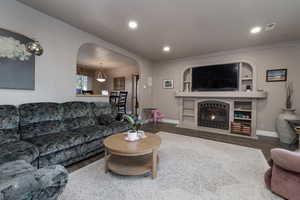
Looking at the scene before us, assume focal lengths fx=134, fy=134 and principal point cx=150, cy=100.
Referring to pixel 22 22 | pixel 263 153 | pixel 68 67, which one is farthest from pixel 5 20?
pixel 263 153

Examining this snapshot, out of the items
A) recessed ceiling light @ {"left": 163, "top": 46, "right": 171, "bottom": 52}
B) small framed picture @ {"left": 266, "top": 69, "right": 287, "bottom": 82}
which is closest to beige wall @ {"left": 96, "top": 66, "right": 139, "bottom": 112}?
recessed ceiling light @ {"left": 163, "top": 46, "right": 171, "bottom": 52}

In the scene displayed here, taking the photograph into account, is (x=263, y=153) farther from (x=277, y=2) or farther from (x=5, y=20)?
(x=5, y=20)

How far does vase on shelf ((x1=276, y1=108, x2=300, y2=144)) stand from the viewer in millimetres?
3305

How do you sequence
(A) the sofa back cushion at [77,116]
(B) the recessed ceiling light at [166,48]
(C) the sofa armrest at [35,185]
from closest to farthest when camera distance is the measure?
(C) the sofa armrest at [35,185], (A) the sofa back cushion at [77,116], (B) the recessed ceiling light at [166,48]

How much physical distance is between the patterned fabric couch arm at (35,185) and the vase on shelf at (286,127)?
183 inches

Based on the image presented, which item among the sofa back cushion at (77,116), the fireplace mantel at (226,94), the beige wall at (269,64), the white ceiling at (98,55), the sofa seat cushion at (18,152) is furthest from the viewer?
the white ceiling at (98,55)

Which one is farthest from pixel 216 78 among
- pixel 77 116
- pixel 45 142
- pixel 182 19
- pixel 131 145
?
pixel 45 142

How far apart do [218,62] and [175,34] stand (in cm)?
219

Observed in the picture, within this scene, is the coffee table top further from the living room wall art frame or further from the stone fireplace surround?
the stone fireplace surround

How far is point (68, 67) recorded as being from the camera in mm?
3078

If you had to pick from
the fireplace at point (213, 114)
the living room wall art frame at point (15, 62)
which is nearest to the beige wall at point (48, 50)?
the living room wall art frame at point (15, 62)

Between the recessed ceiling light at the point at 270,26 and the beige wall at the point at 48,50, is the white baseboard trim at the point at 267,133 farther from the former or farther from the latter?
the beige wall at the point at 48,50

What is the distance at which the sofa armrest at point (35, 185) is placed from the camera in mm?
743

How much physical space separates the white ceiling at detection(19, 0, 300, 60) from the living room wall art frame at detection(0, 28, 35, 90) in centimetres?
71
